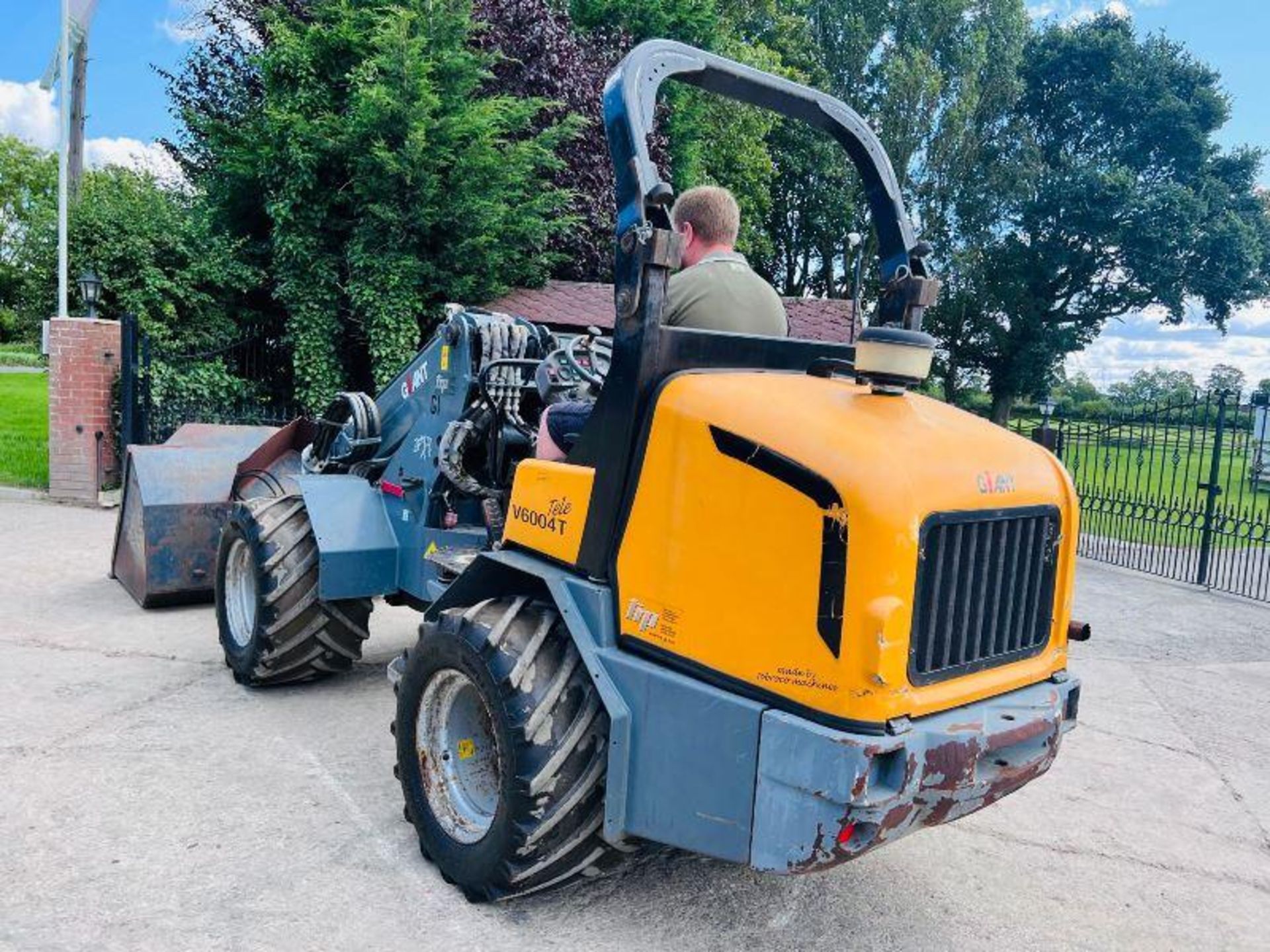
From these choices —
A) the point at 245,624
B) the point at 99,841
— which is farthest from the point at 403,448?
the point at 99,841

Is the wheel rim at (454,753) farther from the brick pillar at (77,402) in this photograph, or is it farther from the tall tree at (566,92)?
the tall tree at (566,92)

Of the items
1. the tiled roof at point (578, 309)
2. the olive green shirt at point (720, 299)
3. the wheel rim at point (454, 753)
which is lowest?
the wheel rim at point (454, 753)

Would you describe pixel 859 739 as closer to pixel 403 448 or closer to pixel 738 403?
pixel 738 403

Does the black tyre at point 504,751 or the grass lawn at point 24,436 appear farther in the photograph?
the grass lawn at point 24,436

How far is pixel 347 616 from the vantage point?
509 centimetres

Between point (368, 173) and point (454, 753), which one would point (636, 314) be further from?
point (368, 173)

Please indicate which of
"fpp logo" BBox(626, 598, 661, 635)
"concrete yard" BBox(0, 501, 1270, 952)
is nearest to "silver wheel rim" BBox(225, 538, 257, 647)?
"concrete yard" BBox(0, 501, 1270, 952)

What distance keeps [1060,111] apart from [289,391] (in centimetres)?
2932

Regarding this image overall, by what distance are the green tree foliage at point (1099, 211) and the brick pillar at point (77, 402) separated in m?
24.9

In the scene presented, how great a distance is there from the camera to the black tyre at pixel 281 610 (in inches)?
192

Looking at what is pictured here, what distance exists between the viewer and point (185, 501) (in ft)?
21.4

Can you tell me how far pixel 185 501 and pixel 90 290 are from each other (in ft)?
21.1

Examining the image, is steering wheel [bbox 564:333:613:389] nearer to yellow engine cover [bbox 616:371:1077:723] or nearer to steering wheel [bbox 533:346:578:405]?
steering wheel [bbox 533:346:578:405]

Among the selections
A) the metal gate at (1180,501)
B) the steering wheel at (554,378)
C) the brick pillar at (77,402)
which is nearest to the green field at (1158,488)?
the metal gate at (1180,501)
